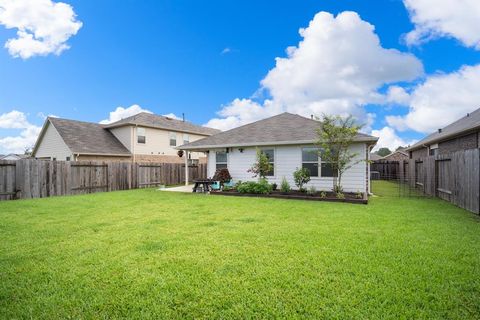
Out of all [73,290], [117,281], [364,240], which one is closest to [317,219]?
[364,240]

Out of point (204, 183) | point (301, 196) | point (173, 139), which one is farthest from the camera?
point (173, 139)

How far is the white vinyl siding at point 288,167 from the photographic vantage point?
11719 millimetres

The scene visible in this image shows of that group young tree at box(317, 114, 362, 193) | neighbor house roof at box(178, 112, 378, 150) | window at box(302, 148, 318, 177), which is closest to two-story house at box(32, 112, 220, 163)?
neighbor house roof at box(178, 112, 378, 150)

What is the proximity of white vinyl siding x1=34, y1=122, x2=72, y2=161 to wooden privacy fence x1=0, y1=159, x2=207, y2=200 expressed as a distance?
5256mm

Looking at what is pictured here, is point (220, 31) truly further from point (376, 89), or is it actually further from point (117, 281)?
point (117, 281)

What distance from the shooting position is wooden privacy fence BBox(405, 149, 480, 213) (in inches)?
290

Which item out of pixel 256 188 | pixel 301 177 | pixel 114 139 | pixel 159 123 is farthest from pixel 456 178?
pixel 114 139

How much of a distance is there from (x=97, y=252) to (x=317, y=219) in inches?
196

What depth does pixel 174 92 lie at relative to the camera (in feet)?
74.3

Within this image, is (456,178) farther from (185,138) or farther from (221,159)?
(185,138)

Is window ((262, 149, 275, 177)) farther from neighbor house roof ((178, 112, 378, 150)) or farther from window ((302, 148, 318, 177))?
window ((302, 148, 318, 177))

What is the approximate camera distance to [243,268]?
142 inches

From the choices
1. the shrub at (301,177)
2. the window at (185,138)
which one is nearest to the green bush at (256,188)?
the shrub at (301,177)

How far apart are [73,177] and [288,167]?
11.2 meters
